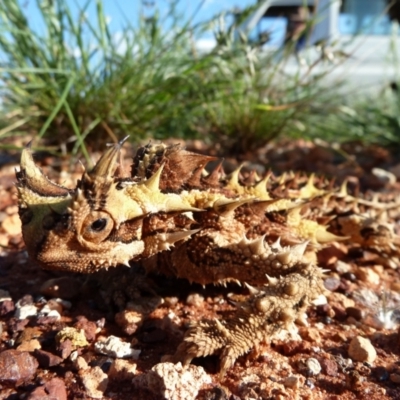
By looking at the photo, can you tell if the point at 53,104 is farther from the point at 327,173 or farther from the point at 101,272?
the point at 327,173

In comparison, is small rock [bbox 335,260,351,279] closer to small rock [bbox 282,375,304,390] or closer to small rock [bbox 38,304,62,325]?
small rock [bbox 282,375,304,390]

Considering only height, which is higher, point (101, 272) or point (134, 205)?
point (134, 205)

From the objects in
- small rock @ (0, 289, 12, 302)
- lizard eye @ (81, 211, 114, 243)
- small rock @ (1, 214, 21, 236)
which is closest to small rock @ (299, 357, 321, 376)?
lizard eye @ (81, 211, 114, 243)

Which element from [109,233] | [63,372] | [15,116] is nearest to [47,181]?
[109,233]

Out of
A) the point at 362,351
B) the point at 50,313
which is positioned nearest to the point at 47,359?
the point at 50,313

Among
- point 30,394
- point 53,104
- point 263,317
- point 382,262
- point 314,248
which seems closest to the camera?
point 30,394

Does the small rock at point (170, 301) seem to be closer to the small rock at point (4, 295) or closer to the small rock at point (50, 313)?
the small rock at point (50, 313)

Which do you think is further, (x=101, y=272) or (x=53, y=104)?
(x=53, y=104)
